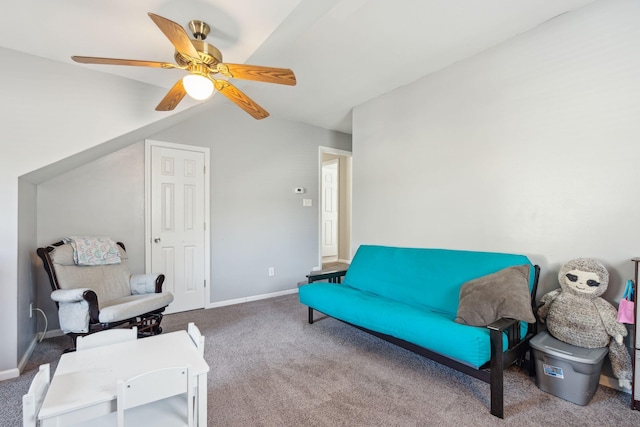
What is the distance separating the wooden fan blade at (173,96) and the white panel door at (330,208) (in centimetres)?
445

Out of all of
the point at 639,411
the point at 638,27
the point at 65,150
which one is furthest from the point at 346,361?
the point at 638,27

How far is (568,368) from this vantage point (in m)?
1.78

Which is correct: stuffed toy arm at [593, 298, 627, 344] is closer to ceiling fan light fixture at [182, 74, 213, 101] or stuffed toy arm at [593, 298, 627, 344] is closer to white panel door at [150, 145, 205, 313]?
ceiling fan light fixture at [182, 74, 213, 101]

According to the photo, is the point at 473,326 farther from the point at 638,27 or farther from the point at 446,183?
the point at 638,27

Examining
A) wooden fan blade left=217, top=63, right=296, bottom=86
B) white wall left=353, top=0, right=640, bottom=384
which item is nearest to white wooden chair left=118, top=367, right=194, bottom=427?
wooden fan blade left=217, top=63, right=296, bottom=86

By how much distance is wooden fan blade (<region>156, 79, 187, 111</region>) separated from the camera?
6.58 ft

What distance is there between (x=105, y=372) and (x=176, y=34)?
1618 millimetres

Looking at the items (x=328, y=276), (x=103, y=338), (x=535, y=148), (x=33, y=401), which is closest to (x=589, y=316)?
(x=535, y=148)

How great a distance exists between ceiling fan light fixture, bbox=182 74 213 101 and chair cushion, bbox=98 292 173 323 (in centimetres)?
178

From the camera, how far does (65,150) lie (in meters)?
2.28

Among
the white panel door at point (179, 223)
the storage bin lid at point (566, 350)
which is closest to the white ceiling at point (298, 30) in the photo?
the white panel door at point (179, 223)

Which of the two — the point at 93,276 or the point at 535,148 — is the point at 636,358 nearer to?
the point at 535,148

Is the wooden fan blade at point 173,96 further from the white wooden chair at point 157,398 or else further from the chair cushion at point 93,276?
the white wooden chair at point 157,398

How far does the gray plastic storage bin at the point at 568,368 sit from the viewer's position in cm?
173
